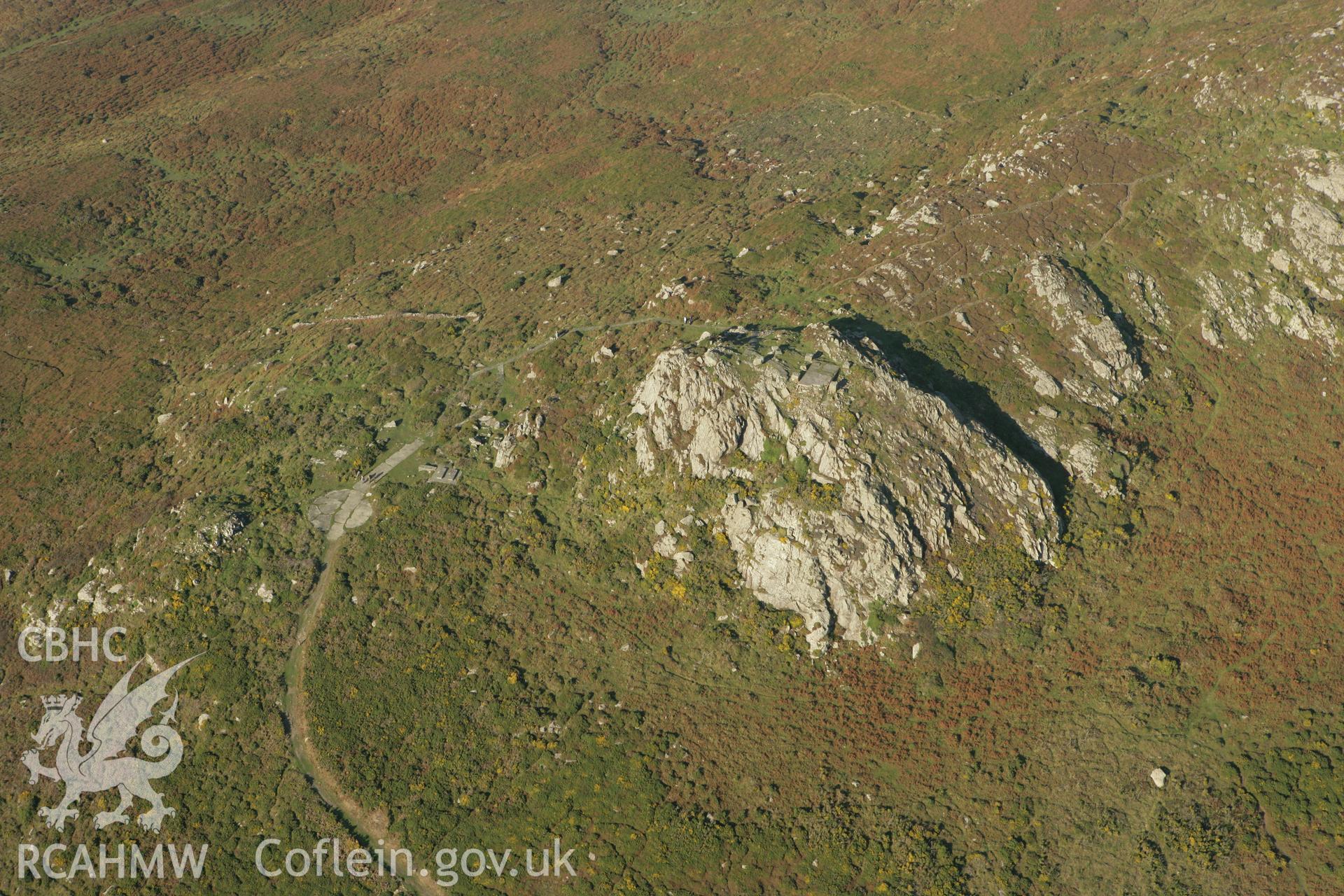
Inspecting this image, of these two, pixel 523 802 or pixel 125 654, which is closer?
pixel 523 802

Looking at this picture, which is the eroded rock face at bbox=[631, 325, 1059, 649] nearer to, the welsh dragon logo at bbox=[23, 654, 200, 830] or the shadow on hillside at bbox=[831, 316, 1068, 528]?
the shadow on hillside at bbox=[831, 316, 1068, 528]

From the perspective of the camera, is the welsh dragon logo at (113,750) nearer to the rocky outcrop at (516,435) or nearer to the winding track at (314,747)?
the winding track at (314,747)

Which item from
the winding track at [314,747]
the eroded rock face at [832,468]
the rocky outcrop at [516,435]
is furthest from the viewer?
the rocky outcrop at [516,435]

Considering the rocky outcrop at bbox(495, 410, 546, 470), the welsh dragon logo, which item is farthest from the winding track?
the rocky outcrop at bbox(495, 410, 546, 470)

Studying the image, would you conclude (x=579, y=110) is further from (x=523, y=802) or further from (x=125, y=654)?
(x=523, y=802)

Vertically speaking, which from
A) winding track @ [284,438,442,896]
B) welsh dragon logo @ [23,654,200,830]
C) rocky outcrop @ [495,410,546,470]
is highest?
rocky outcrop @ [495,410,546,470]

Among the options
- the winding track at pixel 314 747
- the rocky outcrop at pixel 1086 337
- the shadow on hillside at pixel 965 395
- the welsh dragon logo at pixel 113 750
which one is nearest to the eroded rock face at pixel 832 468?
the shadow on hillside at pixel 965 395

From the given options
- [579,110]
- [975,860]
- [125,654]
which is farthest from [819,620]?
[579,110]
